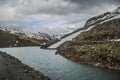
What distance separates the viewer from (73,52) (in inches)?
2729

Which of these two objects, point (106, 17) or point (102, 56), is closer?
point (102, 56)

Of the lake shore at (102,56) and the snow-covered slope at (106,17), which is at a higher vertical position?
the snow-covered slope at (106,17)

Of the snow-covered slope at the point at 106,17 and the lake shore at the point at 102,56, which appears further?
the snow-covered slope at the point at 106,17

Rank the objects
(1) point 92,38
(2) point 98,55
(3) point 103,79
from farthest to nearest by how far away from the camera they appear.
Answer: (1) point 92,38 < (2) point 98,55 < (3) point 103,79

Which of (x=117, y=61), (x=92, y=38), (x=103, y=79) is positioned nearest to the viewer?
(x=103, y=79)

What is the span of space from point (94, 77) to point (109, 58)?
1272 cm

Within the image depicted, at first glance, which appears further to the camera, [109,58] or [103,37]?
[103,37]

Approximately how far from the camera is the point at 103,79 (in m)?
35.5

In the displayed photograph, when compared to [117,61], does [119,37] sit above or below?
above

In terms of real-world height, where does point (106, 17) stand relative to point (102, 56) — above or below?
above

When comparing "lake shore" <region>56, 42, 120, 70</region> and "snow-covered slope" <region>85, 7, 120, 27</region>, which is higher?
"snow-covered slope" <region>85, 7, 120, 27</region>

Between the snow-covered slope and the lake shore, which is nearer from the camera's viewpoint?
the lake shore

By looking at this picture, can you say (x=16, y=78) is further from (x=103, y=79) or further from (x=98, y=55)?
(x=98, y=55)

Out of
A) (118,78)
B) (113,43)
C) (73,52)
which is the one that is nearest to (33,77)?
(118,78)
